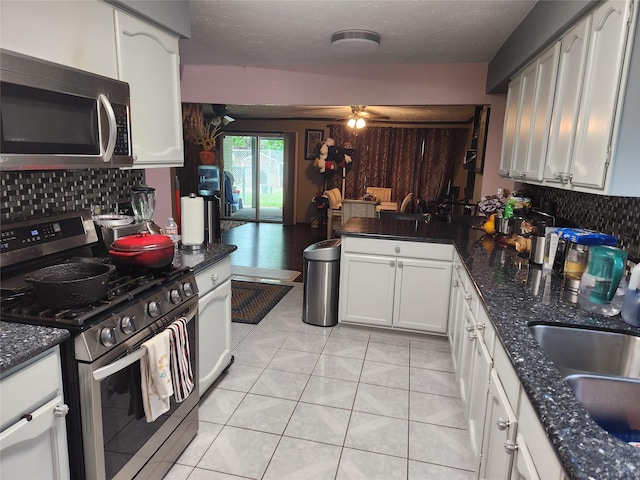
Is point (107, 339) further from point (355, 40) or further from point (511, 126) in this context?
point (511, 126)

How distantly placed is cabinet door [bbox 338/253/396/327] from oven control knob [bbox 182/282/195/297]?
1.58 meters

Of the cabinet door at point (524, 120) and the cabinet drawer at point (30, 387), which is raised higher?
the cabinet door at point (524, 120)

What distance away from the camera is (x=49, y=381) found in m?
1.24

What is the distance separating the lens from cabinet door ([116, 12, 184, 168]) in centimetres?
202

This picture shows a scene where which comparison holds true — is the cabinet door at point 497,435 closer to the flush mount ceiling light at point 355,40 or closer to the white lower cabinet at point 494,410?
the white lower cabinet at point 494,410

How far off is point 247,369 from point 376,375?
2.85 feet

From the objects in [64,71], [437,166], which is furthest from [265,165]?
[64,71]

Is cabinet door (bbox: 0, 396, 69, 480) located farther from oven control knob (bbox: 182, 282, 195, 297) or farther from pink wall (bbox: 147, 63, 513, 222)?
pink wall (bbox: 147, 63, 513, 222)

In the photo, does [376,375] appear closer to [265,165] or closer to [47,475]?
[47,475]

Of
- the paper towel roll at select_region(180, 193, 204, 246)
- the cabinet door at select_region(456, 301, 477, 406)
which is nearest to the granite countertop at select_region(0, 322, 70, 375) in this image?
the paper towel roll at select_region(180, 193, 204, 246)

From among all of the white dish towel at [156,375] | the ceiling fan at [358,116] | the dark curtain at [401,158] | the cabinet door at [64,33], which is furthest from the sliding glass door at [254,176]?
the white dish towel at [156,375]

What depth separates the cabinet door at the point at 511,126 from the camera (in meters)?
2.91

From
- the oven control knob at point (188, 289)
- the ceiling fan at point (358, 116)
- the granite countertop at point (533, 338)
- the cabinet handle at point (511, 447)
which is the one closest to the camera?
the granite countertop at point (533, 338)

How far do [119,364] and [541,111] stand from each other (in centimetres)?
247
